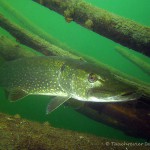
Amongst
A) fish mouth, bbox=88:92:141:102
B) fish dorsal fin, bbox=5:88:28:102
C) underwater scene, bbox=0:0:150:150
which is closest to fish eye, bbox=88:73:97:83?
underwater scene, bbox=0:0:150:150

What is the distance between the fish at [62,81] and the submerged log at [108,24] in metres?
1.13

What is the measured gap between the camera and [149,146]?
4387mm

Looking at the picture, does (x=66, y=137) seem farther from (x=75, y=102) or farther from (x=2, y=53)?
(x=2, y=53)

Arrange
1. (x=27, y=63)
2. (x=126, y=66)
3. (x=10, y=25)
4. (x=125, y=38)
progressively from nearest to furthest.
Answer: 1. (x=27, y=63)
2. (x=125, y=38)
3. (x=10, y=25)
4. (x=126, y=66)

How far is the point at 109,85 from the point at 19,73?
1.86 m

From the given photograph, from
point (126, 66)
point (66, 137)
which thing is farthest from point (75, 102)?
point (126, 66)

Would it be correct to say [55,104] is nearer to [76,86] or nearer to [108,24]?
[76,86]

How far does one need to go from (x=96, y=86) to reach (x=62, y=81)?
0.67 metres

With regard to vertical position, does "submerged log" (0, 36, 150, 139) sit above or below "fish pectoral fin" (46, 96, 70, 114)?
below

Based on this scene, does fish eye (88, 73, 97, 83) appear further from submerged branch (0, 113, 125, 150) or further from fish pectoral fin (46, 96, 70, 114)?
submerged branch (0, 113, 125, 150)

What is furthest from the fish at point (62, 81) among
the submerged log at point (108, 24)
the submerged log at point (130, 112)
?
the submerged log at point (130, 112)

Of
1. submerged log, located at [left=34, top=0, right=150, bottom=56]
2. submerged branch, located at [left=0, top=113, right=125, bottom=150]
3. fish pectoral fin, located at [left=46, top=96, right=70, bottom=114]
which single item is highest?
submerged log, located at [left=34, top=0, right=150, bottom=56]

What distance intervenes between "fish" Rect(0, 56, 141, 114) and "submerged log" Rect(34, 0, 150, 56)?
1133mm

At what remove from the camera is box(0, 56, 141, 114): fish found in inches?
137
